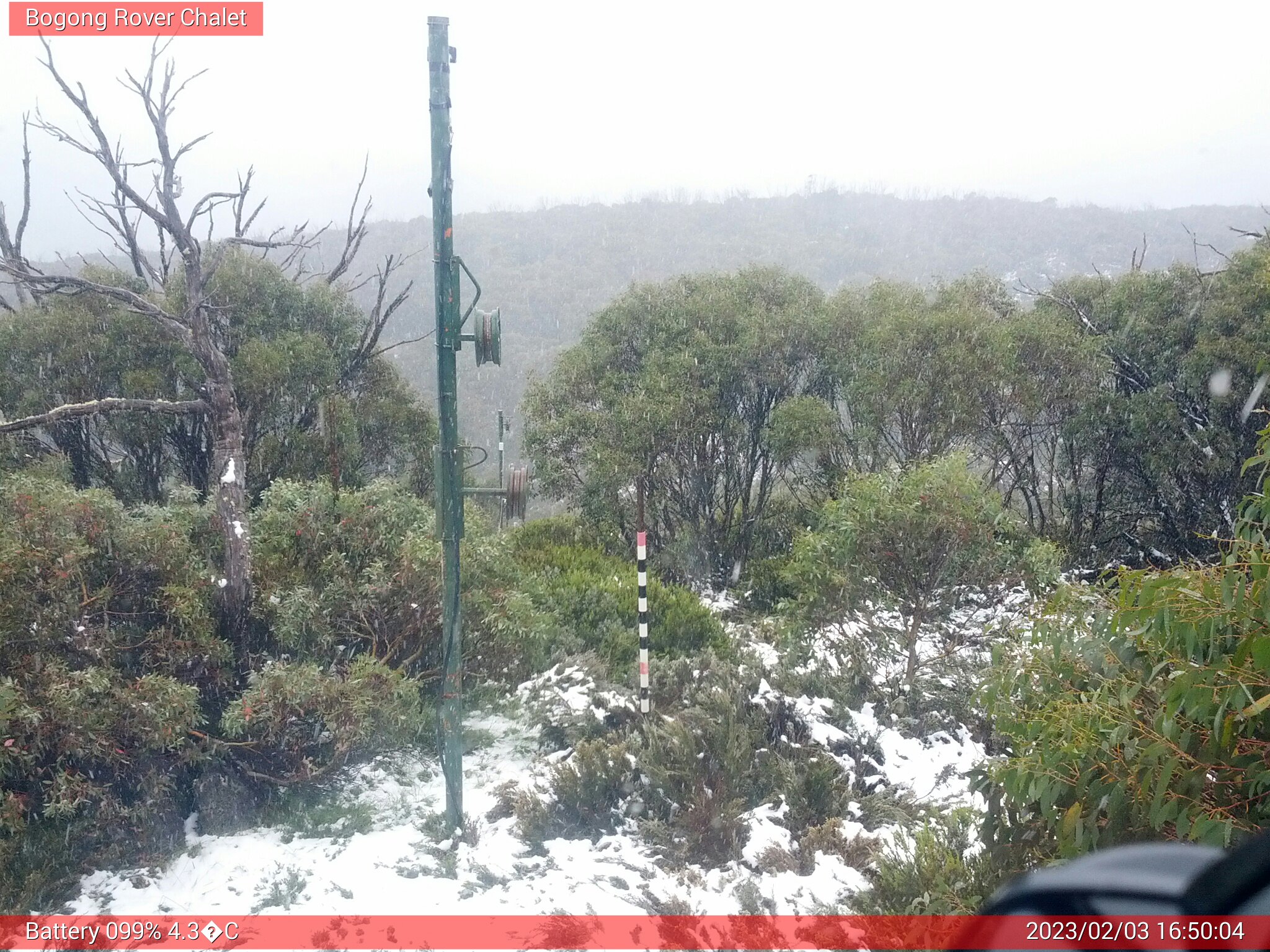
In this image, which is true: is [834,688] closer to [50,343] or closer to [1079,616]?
[1079,616]

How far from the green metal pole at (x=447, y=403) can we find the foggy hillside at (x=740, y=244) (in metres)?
10.1

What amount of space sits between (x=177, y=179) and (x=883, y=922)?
218 inches

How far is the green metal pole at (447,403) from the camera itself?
404 cm

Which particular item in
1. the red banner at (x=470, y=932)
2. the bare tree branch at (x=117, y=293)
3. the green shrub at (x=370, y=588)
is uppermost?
the bare tree branch at (x=117, y=293)

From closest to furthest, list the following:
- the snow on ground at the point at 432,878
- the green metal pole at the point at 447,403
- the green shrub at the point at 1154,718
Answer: the green shrub at the point at 1154,718 → the snow on ground at the point at 432,878 → the green metal pole at the point at 447,403

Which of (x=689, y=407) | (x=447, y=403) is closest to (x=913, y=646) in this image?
(x=447, y=403)

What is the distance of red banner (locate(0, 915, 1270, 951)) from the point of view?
322 centimetres

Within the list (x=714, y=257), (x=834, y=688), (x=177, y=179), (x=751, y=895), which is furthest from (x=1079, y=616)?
(x=714, y=257)

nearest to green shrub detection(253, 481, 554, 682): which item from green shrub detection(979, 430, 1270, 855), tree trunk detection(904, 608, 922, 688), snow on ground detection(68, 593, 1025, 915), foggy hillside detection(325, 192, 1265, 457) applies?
snow on ground detection(68, 593, 1025, 915)

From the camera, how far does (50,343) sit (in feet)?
26.9

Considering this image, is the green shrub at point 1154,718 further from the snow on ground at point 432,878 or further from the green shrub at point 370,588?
the green shrub at point 370,588

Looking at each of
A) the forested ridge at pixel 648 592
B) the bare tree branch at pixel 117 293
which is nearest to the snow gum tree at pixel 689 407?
the forested ridge at pixel 648 592

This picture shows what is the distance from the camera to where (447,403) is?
431 cm

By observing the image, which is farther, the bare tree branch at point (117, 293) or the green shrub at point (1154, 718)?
the bare tree branch at point (117, 293)
